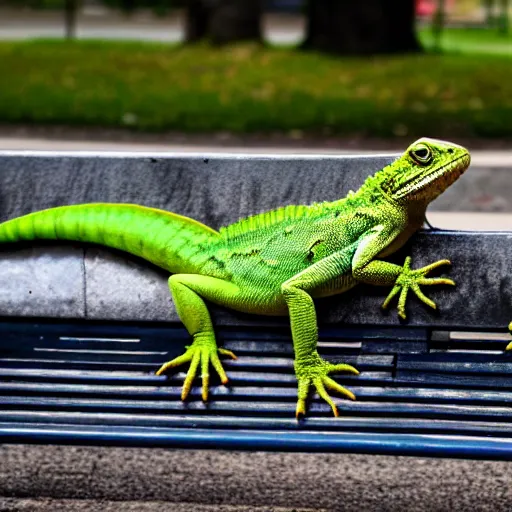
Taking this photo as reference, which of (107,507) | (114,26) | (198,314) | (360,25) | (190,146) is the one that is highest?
(198,314)

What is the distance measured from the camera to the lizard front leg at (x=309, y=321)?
355cm

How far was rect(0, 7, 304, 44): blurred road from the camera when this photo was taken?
84.3ft

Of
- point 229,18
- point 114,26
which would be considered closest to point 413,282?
point 229,18

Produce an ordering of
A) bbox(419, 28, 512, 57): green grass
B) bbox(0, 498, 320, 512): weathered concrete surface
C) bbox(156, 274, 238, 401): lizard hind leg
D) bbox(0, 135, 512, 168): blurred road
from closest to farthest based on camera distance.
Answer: bbox(156, 274, 238, 401): lizard hind leg
bbox(0, 498, 320, 512): weathered concrete surface
bbox(0, 135, 512, 168): blurred road
bbox(419, 28, 512, 57): green grass

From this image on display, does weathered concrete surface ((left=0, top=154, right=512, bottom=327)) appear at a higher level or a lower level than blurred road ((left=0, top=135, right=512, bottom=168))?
higher

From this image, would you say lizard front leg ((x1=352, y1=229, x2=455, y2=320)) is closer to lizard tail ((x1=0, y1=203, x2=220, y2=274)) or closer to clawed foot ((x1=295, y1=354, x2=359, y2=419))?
clawed foot ((x1=295, y1=354, x2=359, y2=419))

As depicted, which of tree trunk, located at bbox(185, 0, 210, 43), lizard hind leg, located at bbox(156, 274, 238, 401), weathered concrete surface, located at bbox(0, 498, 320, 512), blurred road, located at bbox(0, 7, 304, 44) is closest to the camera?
lizard hind leg, located at bbox(156, 274, 238, 401)

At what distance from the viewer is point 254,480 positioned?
4.09 meters

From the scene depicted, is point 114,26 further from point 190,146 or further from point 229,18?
point 190,146

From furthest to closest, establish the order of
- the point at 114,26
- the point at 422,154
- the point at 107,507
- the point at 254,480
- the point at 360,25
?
the point at 114,26
the point at 360,25
the point at 254,480
the point at 107,507
the point at 422,154

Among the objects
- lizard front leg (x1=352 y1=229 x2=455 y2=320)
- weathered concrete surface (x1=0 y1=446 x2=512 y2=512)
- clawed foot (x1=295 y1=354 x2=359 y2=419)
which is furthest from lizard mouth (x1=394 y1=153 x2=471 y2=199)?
weathered concrete surface (x1=0 y1=446 x2=512 y2=512)

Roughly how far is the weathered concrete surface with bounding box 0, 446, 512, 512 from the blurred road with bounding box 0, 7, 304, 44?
19.3m

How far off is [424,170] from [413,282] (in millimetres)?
342

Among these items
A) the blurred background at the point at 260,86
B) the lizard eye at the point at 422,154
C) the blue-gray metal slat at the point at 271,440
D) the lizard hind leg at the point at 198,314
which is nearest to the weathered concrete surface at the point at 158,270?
the lizard hind leg at the point at 198,314
